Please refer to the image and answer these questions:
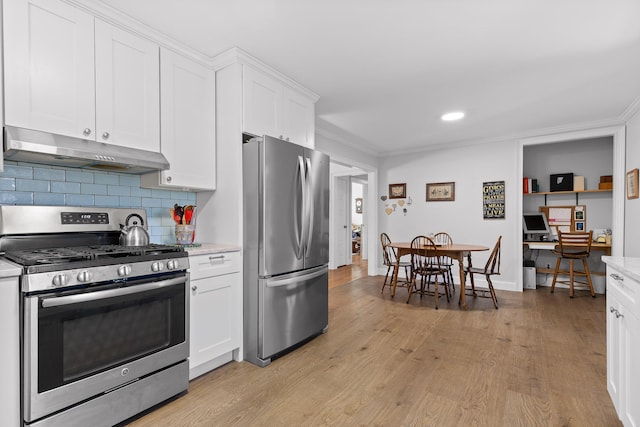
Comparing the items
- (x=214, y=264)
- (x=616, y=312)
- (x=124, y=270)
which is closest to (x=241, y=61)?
(x=214, y=264)

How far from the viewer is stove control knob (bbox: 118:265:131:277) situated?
5.68 feet

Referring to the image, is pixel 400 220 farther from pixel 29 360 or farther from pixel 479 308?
pixel 29 360

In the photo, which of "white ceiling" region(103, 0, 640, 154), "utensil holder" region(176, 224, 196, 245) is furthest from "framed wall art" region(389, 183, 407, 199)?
"utensil holder" region(176, 224, 196, 245)

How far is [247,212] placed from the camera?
2584mm

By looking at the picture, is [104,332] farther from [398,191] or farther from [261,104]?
[398,191]

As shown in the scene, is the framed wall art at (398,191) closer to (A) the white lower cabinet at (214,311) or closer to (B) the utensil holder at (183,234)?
(A) the white lower cabinet at (214,311)

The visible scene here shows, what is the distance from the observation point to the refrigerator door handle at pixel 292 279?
99.3 inches

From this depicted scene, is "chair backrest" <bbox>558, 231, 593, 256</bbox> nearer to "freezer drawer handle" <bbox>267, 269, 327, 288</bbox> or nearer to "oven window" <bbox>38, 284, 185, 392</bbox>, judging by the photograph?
"freezer drawer handle" <bbox>267, 269, 327, 288</bbox>

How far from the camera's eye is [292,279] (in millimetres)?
2682

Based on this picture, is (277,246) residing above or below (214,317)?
above

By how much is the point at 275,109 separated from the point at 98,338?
212 cm

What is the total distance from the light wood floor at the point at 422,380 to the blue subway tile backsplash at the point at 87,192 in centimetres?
130

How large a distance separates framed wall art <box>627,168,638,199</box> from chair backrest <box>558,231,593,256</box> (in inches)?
29.6

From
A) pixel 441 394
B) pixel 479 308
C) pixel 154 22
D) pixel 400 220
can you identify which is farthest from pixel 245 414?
pixel 400 220
